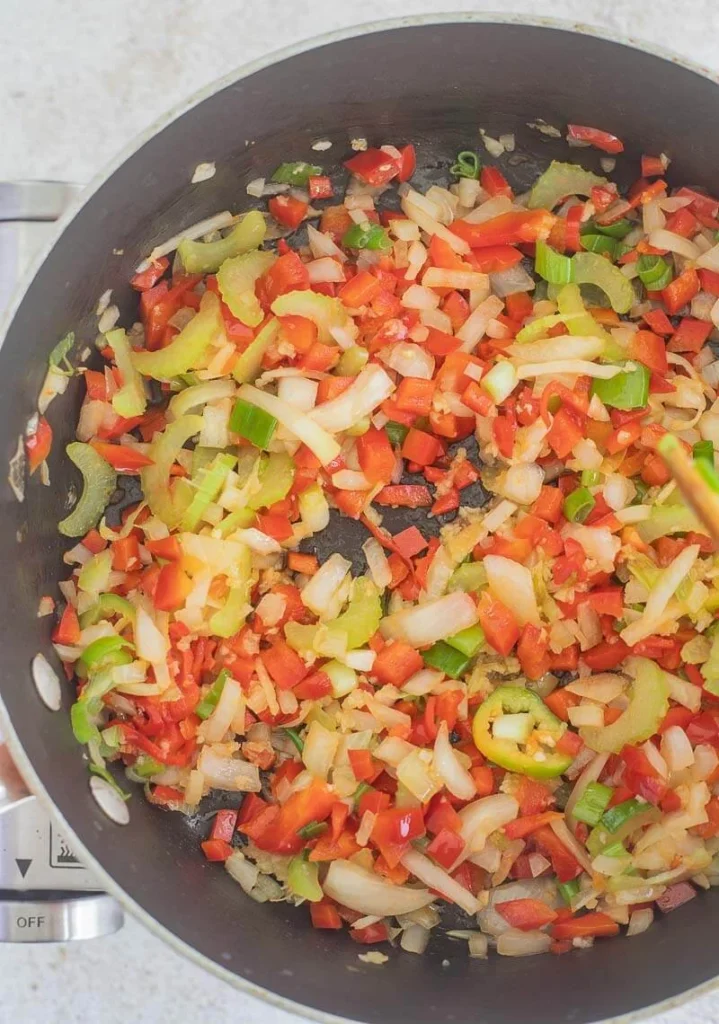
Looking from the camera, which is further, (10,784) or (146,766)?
(146,766)

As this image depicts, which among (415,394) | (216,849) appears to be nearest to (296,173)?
(415,394)

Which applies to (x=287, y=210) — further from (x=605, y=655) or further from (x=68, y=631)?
(x=605, y=655)

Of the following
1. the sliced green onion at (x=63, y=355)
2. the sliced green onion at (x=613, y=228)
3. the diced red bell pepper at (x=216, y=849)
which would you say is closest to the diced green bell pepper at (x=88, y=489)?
the sliced green onion at (x=63, y=355)

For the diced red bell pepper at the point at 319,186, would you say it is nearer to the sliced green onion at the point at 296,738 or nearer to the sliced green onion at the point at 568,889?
the sliced green onion at the point at 296,738

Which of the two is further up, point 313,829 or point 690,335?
point 690,335

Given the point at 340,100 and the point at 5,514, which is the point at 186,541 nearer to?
the point at 5,514
